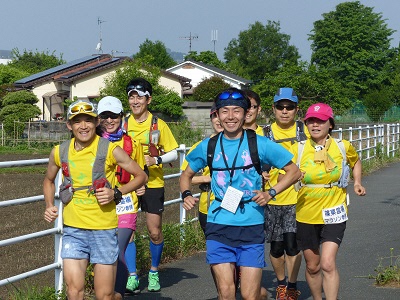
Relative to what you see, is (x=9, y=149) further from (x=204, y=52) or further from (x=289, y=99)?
(x=204, y=52)

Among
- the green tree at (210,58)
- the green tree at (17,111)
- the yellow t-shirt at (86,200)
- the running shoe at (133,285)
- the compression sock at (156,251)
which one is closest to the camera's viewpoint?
the yellow t-shirt at (86,200)

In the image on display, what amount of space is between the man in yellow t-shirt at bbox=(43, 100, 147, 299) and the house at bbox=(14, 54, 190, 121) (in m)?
54.9

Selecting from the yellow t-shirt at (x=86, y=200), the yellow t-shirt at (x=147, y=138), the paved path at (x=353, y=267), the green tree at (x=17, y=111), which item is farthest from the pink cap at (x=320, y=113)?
the green tree at (x=17, y=111)

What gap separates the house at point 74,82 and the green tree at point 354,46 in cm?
2999

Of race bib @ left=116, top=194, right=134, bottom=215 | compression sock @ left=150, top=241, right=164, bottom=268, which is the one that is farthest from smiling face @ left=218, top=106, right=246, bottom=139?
compression sock @ left=150, top=241, right=164, bottom=268

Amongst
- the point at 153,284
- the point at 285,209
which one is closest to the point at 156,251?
the point at 153,284

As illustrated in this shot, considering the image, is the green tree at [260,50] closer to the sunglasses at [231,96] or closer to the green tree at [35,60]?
the green tree at [35,60]

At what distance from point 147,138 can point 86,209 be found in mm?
2447

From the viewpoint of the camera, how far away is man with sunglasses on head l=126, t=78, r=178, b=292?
8586mm

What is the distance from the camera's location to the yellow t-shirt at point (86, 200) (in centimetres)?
624

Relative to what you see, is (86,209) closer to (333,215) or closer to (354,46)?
(333,215)

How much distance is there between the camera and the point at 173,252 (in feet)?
34.8

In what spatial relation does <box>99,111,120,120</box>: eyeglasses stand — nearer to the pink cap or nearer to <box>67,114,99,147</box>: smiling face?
<box>67,114,99,147</box>: smiling face

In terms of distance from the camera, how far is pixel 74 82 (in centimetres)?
6500
